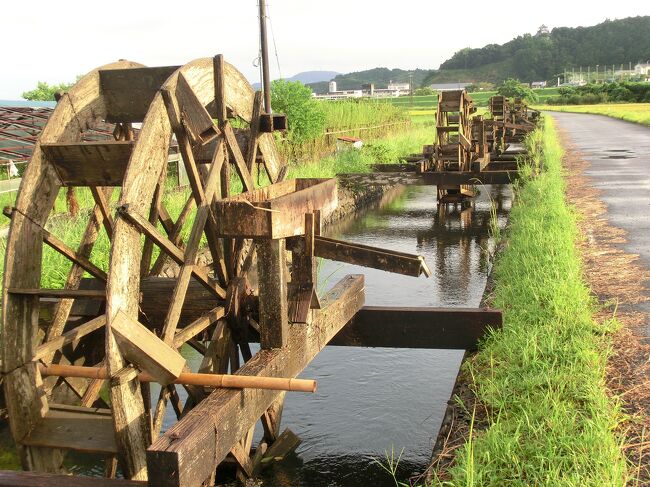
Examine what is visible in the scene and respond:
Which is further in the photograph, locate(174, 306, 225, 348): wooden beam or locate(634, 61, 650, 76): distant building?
locate(634, 61, 650, 76): distant building

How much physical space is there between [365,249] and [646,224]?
6725 millimetres

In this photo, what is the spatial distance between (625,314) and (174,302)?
3.69 metres

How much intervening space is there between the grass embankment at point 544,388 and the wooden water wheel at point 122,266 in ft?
5.40

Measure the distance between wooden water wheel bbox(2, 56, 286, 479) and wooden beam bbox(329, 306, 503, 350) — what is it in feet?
3.21

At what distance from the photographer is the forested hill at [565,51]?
13025 cm

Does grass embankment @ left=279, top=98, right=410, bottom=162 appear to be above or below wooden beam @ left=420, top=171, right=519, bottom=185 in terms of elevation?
above

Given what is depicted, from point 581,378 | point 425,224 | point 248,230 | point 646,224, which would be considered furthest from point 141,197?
point 425,224

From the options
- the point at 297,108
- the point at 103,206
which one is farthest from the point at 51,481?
the point at 297,108

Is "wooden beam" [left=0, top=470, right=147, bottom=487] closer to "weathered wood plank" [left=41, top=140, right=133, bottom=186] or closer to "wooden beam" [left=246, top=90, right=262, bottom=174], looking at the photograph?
"weathered wood plank" [left=41, top=140, right=133, bottom=186]

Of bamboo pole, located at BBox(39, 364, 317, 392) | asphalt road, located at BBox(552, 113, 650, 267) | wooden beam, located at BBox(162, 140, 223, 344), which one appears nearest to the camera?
bamboo pole, located at BBox(39, 364, 317, 392)

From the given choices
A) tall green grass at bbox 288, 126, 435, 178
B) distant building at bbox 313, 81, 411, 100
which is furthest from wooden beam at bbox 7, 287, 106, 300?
distant building at bbox 313, 81, 411, 100

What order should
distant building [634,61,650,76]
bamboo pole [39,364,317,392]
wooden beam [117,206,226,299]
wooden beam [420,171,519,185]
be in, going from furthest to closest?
distant building [634,61,650,76]
wooden beam [420,171,519,185]
wooden beam [117,206,226,299]
bamboo pole [39,364,317,392]

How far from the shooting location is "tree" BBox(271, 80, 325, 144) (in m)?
19.4

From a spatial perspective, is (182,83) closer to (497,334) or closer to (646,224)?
(497,334)
